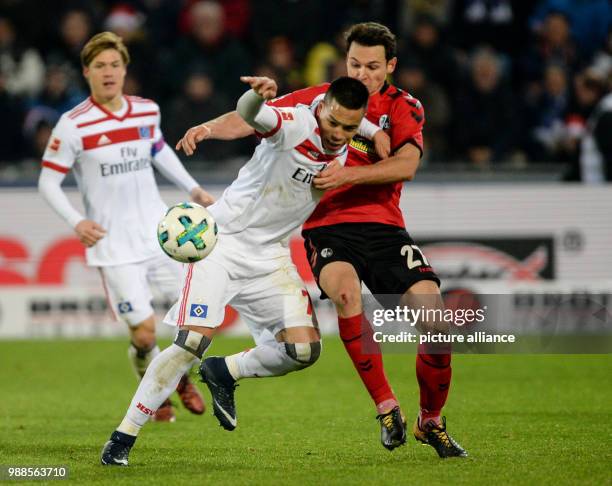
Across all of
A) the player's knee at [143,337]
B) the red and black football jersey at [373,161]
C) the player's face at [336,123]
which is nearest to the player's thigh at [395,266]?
the red and black football jersey at [373,161]

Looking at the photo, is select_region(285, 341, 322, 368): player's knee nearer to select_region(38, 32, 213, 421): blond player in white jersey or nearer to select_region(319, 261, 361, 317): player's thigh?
select_region(319, 261, 361, 317): player's thigh

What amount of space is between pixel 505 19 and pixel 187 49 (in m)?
4.59

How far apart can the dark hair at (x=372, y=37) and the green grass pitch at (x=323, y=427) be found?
245 centimetres

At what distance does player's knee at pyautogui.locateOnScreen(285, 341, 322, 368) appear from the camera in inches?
285

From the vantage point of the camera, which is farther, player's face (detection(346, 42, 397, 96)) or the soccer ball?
player's face (detection(346, 42, 397, 96))

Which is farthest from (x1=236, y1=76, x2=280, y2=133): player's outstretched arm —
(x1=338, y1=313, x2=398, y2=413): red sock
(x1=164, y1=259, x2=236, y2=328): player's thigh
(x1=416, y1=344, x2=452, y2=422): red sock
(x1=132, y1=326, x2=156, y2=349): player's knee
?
Answer: (x1=132, y1=326, x2=156, y2=349): player's knee

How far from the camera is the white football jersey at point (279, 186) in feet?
22.6

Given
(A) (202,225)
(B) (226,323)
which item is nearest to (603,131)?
(B) (226,323)

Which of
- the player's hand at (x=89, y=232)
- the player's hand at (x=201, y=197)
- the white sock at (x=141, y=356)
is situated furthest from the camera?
the white sock at (x=141, y=356)

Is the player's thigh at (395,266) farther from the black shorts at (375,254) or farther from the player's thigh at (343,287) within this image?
the player's thigh at (343,287)

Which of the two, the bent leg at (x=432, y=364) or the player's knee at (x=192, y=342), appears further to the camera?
the bent leg at (x=432, y=364)

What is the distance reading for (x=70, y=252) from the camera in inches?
577

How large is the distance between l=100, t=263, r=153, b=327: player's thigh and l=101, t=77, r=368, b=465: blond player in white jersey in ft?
5.36

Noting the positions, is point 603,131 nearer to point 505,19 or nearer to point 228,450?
point 505,19
